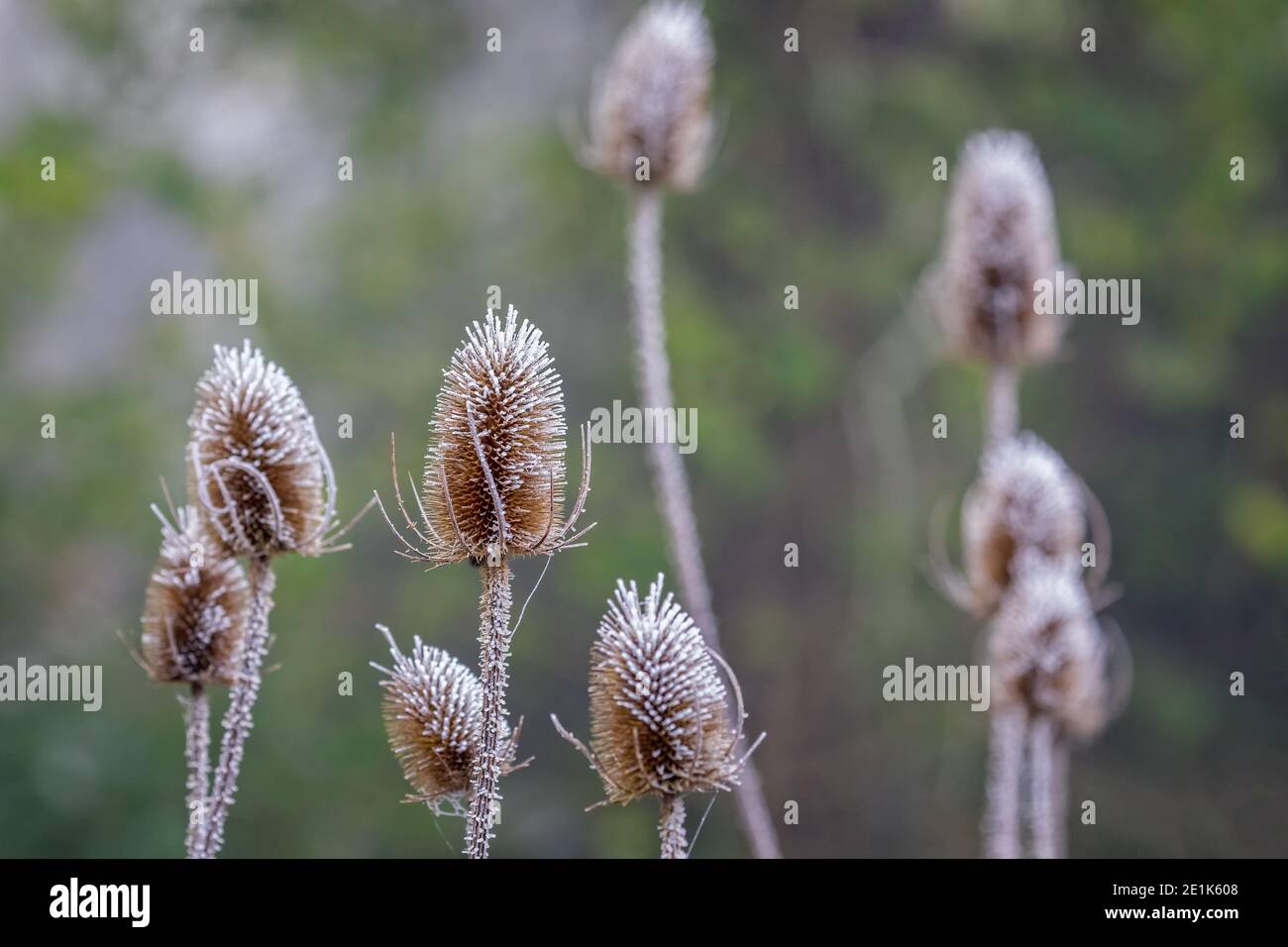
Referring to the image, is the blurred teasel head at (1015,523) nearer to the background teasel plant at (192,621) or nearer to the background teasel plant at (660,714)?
the background teasel plant at (660,714)

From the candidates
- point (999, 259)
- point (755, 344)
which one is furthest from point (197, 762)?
point (755, 344)

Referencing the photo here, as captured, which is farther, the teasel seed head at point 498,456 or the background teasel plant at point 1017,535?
the background teasel plant at point 1017,535

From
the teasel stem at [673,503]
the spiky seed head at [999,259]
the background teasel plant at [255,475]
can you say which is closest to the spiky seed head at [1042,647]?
the teasel stem at [673,503]

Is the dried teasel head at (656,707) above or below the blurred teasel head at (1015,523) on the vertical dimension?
below

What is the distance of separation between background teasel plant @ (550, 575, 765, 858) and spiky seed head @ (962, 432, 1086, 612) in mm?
1104

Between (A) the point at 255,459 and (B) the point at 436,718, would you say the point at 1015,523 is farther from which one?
(A) the point at 255,459

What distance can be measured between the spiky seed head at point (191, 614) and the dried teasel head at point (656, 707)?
0.44 meters

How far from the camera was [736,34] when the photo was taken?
261 inches

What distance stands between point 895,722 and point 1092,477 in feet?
6.13

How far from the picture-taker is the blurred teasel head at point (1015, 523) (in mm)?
2207

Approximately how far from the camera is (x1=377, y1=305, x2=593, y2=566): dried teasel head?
Result: 4.01ft
